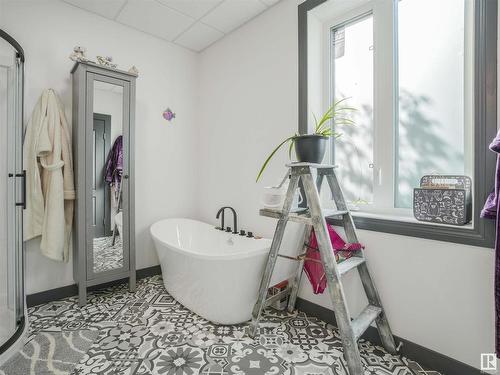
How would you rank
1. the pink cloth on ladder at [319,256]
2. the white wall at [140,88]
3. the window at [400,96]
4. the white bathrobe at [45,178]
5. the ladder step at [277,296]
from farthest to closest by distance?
the white wall at [140,88] < the white bathrobe at [45,178] < the ladder step at [277,296] < the pink cloth on ladder at [319,256] < the window at [400,96]

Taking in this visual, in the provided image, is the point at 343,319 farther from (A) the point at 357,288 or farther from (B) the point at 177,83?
(B) the point at 177,83

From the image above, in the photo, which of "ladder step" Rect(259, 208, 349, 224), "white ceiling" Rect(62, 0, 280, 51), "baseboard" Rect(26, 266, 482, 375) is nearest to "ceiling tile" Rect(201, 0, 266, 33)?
"white ceiling" Rect(62, 0, 280, 51)

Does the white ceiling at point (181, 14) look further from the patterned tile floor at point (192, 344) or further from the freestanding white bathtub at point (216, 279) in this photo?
the patterned tile floor at point (192, 344)

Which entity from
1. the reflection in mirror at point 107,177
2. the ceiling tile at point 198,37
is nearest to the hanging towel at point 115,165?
the reflection in mirror at point 107,177

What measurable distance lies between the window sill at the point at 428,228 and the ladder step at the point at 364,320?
1.46ft

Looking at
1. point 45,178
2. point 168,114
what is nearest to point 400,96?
point 168,114

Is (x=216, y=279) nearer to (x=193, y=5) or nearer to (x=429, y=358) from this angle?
(x=429, y=358)

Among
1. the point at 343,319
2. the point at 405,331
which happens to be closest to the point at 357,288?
the point at 405,331

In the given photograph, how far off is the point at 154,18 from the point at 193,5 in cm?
42

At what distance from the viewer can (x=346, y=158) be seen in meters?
1.82

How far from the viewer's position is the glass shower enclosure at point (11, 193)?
138 cm

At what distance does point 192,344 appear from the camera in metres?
1.48

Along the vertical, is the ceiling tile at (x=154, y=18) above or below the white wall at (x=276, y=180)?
above

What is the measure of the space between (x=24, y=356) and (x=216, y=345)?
1041 mm
